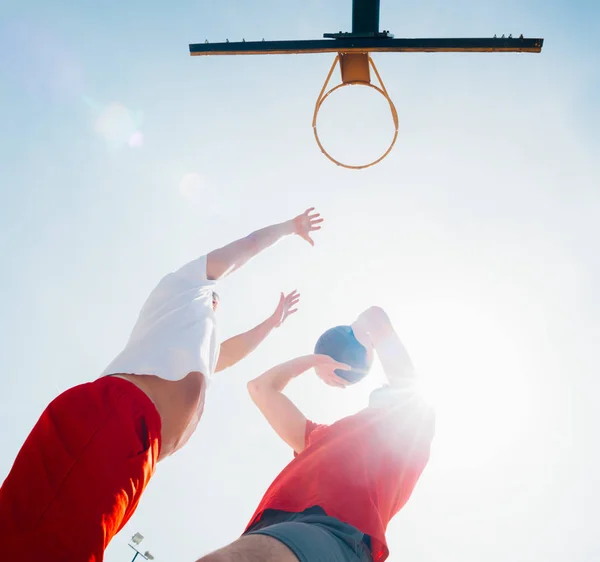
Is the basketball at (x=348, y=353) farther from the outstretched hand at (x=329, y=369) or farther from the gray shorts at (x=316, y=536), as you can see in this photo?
the gray shorts at (x=316, y=536)

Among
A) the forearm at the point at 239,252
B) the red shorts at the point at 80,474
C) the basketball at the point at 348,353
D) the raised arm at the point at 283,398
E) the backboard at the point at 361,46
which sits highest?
the backboard at the point at 361,46

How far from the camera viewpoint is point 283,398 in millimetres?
3344

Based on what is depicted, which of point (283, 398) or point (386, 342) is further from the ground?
point (386, 342)

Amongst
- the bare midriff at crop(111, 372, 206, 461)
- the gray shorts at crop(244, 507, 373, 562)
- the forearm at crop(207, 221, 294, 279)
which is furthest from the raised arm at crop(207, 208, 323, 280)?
the gray shorts at crop(244, 507, 373, 562)

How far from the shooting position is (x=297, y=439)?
3203 mm

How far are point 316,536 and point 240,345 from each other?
250 cm

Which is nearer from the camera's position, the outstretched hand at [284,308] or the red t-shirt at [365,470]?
the red t-shirt at [365,470]

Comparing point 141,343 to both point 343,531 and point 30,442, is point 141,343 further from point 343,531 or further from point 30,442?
point 343,531

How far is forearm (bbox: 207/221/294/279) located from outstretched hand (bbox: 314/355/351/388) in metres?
0.99

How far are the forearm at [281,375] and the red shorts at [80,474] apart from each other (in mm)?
1399

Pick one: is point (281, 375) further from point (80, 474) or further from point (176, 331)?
point (80, 474)

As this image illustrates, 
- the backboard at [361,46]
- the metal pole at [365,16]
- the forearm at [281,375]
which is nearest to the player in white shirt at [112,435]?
the forearm at [281,375]

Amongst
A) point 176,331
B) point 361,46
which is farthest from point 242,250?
point 361,46

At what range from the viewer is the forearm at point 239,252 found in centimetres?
292
